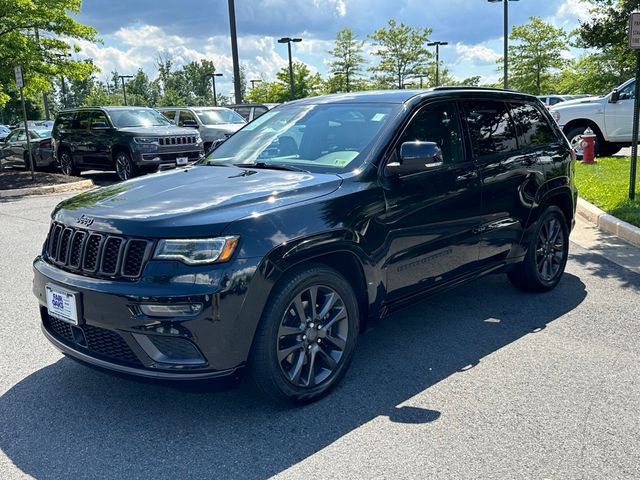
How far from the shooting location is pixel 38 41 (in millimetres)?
15164

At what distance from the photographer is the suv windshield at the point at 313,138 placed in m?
4.07

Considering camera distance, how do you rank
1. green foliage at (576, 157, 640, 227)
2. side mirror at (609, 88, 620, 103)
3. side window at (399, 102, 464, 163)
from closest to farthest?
1. side window at (399, 102, 464, 163)
2. green foliage at (576, 157, 640, 227)
3. side mirror at (609, 88, 620, 103)

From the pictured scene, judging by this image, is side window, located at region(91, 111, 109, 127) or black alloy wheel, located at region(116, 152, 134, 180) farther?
side window, located at region(91, 111, 109, 127)

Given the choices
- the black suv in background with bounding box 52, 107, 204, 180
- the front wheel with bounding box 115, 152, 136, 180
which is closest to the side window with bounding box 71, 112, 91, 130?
→ the black suv in background with bounding box 52, 107, 204, 180

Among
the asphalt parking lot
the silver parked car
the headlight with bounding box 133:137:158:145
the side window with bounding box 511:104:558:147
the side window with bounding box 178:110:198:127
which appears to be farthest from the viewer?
the side window with bounding box 178:110:198:127

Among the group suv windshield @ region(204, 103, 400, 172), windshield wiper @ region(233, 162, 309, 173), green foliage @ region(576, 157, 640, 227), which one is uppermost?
suv windshield @ region(204, 103, 400, 172)

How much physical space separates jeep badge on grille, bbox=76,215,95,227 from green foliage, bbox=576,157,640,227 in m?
6.48

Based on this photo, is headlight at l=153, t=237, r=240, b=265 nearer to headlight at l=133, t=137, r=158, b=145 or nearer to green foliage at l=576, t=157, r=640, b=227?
green foliage at l=576, t=157, r=640, b=227

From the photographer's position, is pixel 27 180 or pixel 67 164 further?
pixel 67 164

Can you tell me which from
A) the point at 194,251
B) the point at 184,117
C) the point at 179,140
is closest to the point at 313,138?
the point at 194,251

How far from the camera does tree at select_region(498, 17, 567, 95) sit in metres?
43.8

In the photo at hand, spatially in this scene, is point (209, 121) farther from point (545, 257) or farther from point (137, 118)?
point (545, 257)

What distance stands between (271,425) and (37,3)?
14277mm

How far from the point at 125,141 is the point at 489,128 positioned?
37.2 feet
